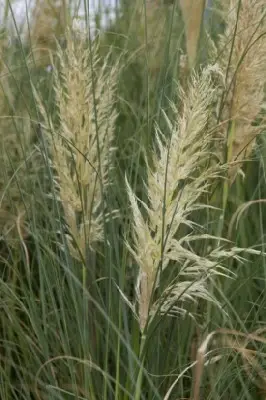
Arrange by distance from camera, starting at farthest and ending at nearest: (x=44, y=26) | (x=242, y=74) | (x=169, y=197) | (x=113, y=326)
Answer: (x=44, y=26)
(x=242, y=74)
(x=113, y=326)
(x=169, y=197)

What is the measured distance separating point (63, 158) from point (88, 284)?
0.27 meters

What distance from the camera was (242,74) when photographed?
148 cm

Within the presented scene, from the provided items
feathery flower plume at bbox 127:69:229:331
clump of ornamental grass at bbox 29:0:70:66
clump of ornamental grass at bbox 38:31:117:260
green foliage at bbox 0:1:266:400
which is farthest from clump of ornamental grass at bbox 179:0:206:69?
clump of ornamental grass at bbox 29:0:70:66

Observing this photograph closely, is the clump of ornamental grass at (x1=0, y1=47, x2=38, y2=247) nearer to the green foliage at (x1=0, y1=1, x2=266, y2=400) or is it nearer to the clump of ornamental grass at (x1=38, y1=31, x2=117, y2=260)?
the green foliage at (x1=0, y1=1, x2=266, y2=400)

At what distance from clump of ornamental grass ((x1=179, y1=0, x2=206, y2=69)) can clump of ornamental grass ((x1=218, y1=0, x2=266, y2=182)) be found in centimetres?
6

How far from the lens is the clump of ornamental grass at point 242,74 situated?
1472 millimetres

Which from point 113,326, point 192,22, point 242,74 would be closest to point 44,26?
point 192,22

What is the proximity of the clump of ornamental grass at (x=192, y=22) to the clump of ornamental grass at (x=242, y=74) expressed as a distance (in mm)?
64

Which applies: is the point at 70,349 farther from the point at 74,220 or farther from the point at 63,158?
the point at 63,158

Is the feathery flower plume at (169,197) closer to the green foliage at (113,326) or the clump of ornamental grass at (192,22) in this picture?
the green foliage at (113,326)

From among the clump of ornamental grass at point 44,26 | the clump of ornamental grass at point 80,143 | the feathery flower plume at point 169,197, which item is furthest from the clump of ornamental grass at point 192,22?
the clump of ornamental grass at point 44,26

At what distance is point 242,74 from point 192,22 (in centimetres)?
21

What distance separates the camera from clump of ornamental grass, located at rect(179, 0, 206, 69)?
1629 millimetres

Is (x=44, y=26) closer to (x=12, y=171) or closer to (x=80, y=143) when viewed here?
(x=12, y=171)
